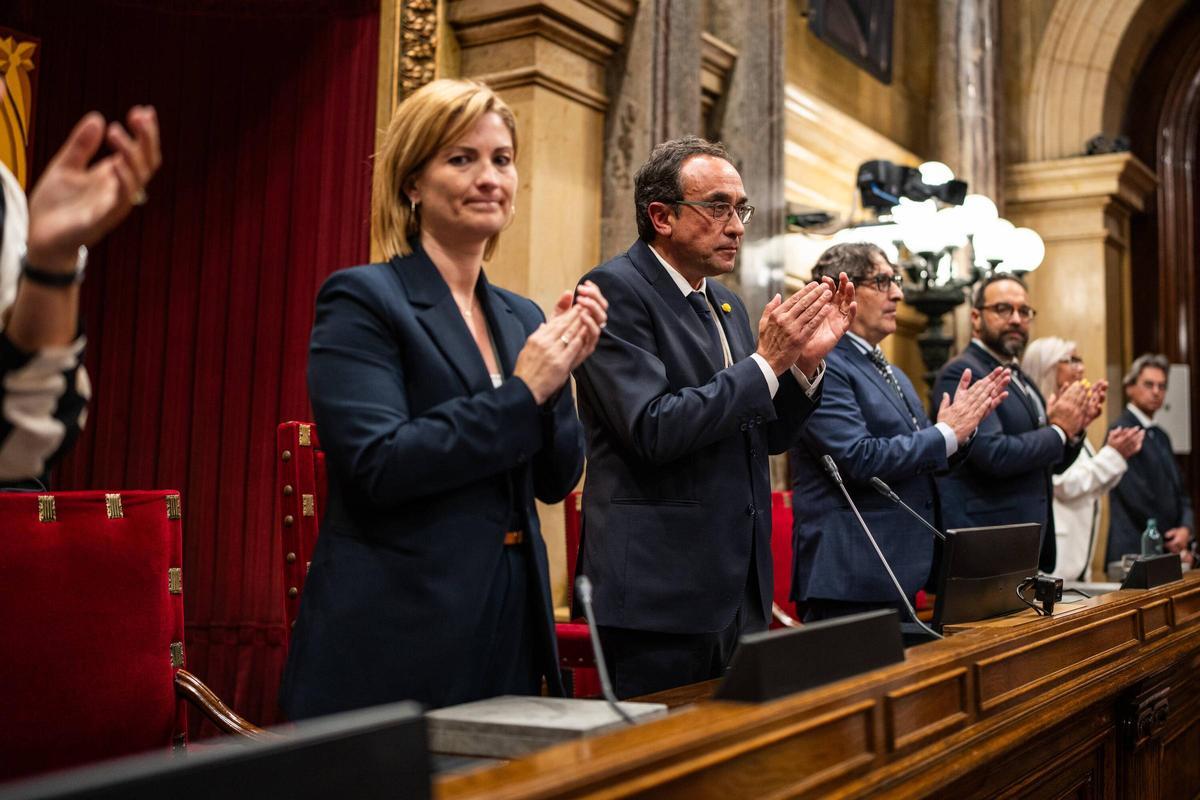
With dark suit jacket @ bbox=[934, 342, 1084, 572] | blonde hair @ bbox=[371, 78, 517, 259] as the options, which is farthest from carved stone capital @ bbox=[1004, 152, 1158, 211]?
blonde hair @ bbox=[371, 78, 517, 259]

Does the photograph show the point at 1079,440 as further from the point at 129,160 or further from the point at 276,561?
the point at 129,160

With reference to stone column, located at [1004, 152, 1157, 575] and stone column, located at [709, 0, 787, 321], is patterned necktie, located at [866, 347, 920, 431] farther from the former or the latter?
stone column, located at [1004, 152, 1157, 575]

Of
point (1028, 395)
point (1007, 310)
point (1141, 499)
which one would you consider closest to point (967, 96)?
point (1141, 499)

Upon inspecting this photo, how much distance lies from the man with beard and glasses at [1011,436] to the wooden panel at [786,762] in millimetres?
1763

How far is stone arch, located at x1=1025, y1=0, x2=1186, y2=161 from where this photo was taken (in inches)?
300

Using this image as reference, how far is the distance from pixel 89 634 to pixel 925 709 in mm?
1259

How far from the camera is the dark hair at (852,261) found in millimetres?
2865

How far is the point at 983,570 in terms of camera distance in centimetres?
222

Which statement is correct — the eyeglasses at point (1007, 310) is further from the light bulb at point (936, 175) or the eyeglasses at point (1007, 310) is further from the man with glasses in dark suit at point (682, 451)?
the light bulb at point (936, 175)

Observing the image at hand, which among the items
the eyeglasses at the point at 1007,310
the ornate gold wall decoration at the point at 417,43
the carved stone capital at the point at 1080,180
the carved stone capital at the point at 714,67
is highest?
the carved stone capital at the point at 1080,180

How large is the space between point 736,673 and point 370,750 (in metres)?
0.51

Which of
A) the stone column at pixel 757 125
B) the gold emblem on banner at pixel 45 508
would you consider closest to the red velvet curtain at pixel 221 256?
the stone column at pixel 757 125

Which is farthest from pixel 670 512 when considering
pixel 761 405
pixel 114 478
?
pixel 114 478

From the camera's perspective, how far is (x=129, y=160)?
1050 mm
